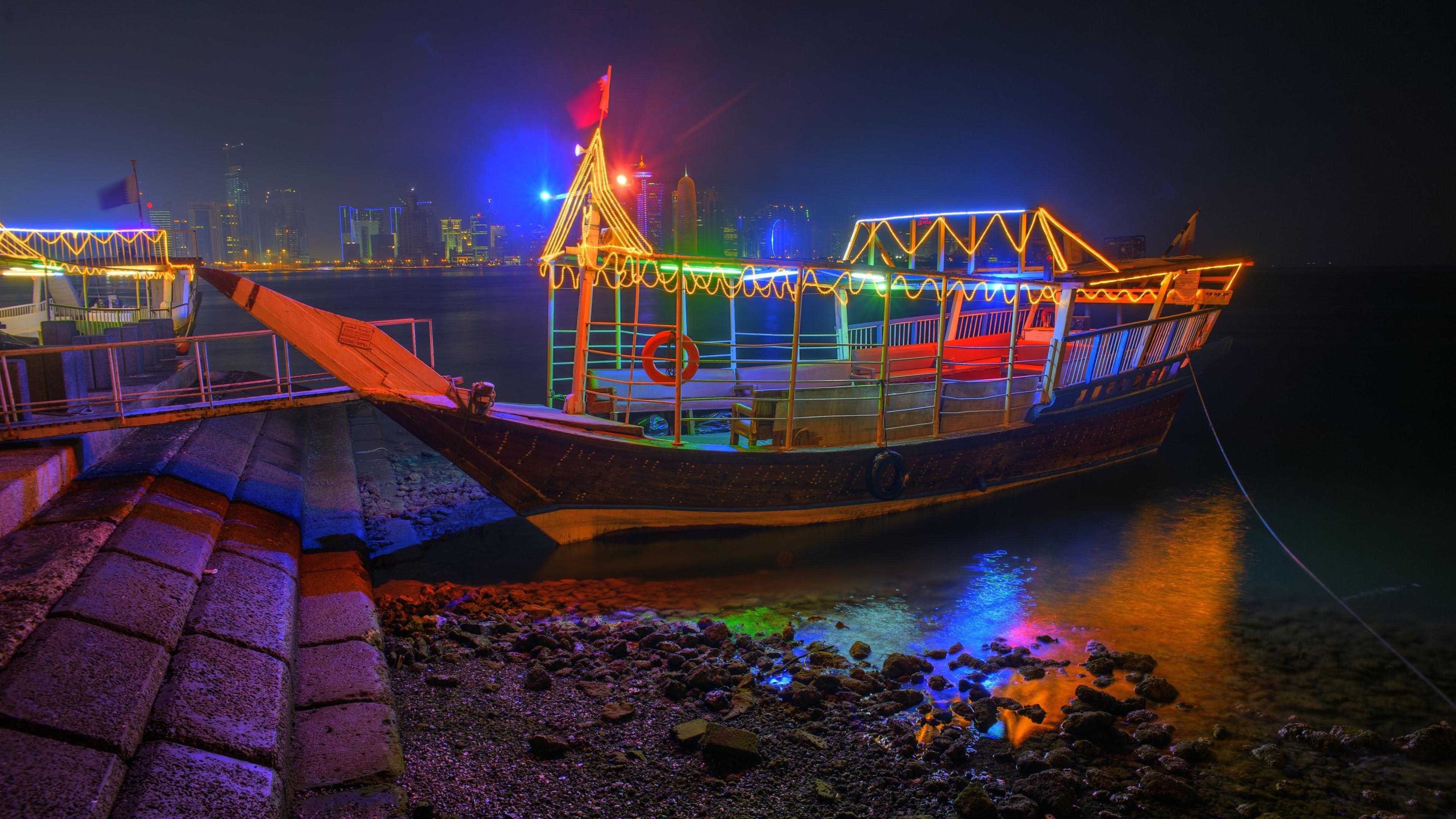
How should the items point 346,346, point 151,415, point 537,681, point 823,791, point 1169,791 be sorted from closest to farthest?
point 823,791
point 1169,791
point 537,681
point 151,415
point 346,346

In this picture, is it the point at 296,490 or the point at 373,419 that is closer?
the point at 296,490

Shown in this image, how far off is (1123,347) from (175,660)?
13.0m

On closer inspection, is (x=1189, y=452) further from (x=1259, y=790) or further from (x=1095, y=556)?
(x=1259, y=790)

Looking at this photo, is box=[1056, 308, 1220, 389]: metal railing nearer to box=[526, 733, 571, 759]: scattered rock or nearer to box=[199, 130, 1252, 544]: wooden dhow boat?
box=[199, 130, 1252, 544]: wooden dhow boat

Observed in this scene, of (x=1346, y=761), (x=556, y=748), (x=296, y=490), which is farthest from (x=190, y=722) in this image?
(x=1346, y=761)

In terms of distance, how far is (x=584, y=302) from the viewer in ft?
30.0

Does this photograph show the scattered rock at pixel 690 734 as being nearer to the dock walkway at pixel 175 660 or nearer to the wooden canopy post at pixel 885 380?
the dock walkway at pixel 175 660

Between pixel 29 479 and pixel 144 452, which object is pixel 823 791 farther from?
pixel 144 452

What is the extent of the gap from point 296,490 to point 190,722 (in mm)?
5833

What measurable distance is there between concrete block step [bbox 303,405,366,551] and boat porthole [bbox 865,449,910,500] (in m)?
6.27

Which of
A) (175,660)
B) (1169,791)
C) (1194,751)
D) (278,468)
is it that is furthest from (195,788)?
(278,468)

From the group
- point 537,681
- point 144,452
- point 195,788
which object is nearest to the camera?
point 195,788

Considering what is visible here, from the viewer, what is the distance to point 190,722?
3945 mm

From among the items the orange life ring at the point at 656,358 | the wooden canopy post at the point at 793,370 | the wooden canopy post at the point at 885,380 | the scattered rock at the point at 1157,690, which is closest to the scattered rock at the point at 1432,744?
the scattered rock at the point at 1157,690
